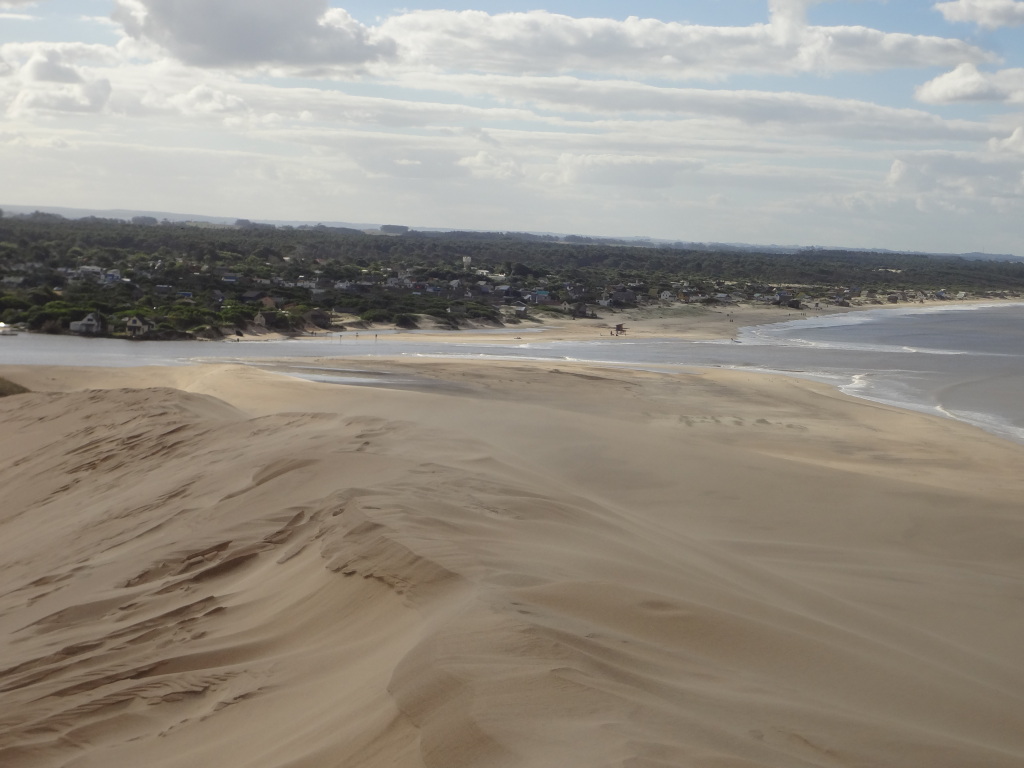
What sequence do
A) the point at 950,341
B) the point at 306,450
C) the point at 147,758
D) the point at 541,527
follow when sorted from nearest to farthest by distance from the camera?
the point at 147,758, the point at 541,527, the point at 306,450, the point at 950,341

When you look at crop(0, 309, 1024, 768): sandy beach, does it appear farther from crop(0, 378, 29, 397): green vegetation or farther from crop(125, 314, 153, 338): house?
crop(125, 314, 153, 338): house

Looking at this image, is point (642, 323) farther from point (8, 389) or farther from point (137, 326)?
point (8, 389)

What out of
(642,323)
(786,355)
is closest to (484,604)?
(786,355)

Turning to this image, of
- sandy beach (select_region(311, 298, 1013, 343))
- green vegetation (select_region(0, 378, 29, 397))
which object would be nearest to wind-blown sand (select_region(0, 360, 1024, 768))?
green vegetation (select_region(0, 378, 29, 397))

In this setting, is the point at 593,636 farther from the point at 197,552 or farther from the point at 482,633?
the point at 197,552

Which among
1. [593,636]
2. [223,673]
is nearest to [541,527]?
[593,636]

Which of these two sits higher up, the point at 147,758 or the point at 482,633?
the point at 482,633
